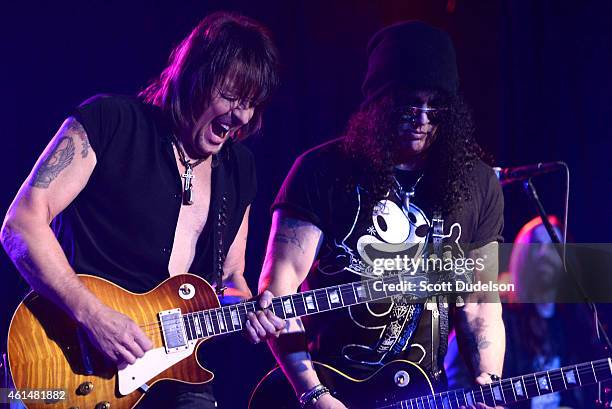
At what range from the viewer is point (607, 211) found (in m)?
4.76

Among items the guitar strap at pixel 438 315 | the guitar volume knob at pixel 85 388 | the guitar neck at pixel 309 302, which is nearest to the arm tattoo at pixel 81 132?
the guitar neck at pixel 309 302

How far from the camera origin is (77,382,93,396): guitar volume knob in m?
2.69

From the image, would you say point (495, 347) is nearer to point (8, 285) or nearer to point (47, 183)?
point (47, 183)

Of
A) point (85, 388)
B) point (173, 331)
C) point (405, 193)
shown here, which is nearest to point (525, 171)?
point (405, 193)

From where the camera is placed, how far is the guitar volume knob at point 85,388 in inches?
106

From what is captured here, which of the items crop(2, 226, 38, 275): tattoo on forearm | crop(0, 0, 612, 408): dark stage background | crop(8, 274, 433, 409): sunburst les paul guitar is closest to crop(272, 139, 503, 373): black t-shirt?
crop(8, 274, 433, 409): sunburst les paul guitar

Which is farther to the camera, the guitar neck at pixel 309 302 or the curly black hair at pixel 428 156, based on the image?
the curly black hair at pixel 428 156

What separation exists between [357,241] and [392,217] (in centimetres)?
21

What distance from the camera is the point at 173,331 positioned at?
289 cm

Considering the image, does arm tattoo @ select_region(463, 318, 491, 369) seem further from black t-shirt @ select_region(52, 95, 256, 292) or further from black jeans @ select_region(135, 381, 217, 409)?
black t-shirt @ select_region(52, 95, 256, 292)

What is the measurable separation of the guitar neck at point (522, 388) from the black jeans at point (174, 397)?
0.83 meters

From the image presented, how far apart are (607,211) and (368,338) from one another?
7.93ft

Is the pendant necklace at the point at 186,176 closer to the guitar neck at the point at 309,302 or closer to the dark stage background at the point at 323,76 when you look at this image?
the guitar neck at the point at 309,302

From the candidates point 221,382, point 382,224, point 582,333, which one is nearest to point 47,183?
point 382,224
